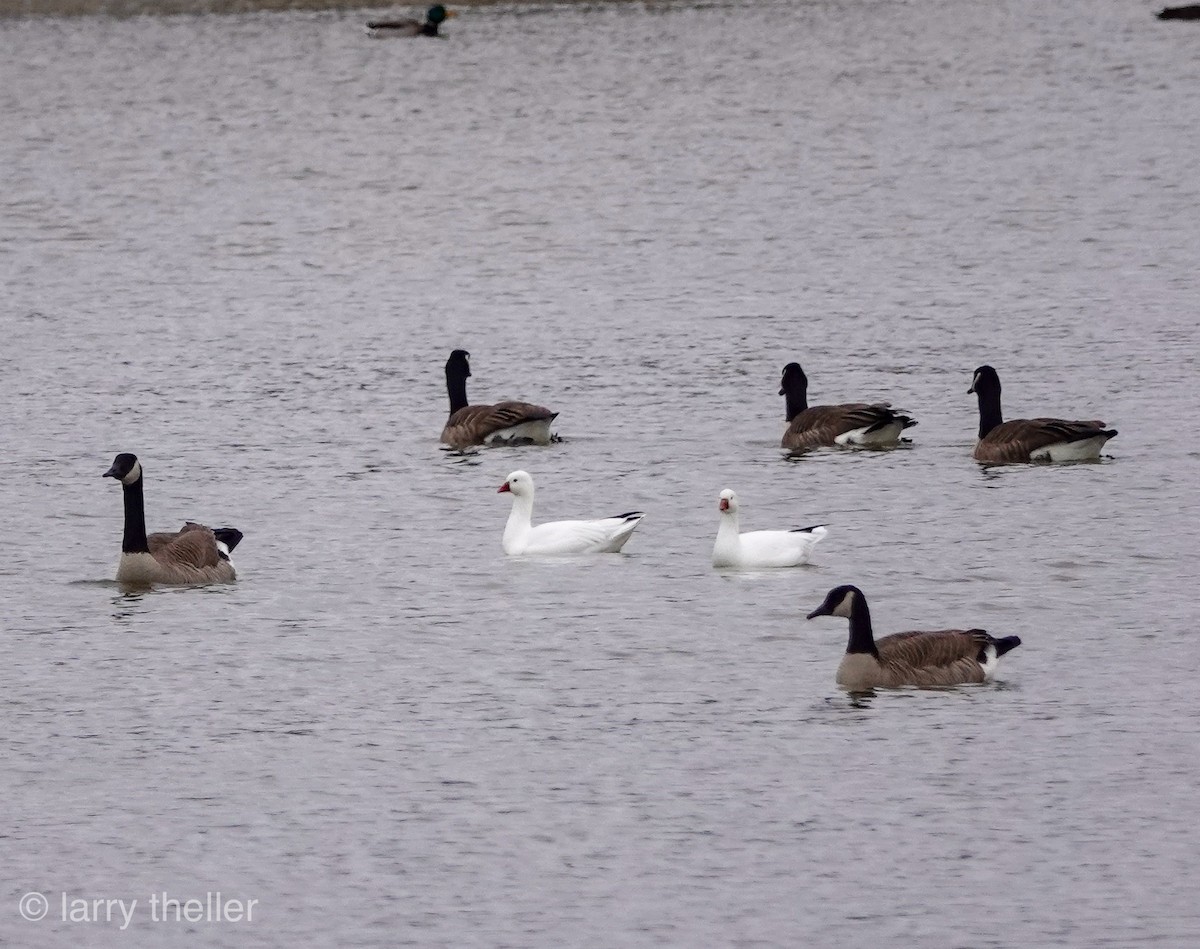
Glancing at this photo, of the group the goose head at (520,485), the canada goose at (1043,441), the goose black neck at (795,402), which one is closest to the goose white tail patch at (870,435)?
the canada goose at (1043,441)

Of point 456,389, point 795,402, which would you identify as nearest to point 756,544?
point 795,402

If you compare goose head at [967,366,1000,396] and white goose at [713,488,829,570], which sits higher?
goose head at [967,366,1000,396]

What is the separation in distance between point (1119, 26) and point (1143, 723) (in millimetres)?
84542

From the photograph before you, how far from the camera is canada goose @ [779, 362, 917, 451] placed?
79.0 ft

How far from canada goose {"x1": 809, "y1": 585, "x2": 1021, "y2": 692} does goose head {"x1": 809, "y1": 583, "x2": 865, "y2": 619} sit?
0.30 ft

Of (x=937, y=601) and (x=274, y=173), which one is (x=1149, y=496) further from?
(x=274, y=173)

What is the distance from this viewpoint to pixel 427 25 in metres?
91.5

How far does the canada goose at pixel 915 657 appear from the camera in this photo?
1525 centimetres

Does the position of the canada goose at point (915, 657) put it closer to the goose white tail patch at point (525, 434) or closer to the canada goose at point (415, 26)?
the goose white tail patch at point (525, 434)

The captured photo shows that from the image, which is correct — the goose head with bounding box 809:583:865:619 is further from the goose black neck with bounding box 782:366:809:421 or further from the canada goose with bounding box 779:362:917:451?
the goose black neck with bounding box 782:366:809:421

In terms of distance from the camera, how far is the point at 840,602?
621 inches

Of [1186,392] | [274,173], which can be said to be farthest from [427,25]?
[1186,392]

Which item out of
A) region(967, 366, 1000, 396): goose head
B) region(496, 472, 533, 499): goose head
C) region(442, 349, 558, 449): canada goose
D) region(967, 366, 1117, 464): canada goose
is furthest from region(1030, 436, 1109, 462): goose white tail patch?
region(496, 472, 533, 499): goose head

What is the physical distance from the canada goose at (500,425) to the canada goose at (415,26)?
6604 cm
